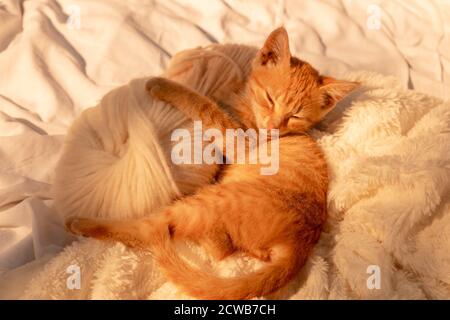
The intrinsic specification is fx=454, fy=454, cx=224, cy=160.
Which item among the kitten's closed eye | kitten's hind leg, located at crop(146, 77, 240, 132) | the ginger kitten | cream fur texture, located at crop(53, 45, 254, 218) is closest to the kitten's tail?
the ginger kitten

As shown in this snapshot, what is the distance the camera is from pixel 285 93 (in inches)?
42.9

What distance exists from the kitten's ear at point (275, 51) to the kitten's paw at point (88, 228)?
0.53 metres

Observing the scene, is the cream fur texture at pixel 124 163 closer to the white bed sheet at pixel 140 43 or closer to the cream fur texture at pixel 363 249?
the cream fur texture at pixel 363 249

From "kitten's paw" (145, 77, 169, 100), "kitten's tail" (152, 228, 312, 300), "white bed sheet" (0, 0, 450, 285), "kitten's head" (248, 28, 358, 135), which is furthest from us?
"white bed sheet" (0, 0, 450, 285)

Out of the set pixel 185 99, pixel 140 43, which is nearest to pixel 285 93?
pixel 185 99

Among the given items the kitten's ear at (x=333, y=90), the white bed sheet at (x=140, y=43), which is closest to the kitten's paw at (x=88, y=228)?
the white bed sheet at (x=140, y=43)

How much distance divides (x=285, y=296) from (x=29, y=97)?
1.00 meters

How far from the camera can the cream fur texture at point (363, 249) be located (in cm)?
83

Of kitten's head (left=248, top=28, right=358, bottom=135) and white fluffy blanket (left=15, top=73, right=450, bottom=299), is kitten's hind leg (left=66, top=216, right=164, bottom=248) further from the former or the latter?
kitten's head (left=248, top=28, right=358, bottom=135)

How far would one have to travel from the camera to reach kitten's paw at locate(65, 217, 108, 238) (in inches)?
34.7

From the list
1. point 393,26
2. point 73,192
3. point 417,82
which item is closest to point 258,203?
point 73,192

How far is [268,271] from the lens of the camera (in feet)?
2.67

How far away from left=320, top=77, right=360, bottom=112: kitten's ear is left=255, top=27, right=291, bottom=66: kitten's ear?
0.11 m

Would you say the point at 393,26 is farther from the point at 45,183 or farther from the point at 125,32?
the point at 45,183
